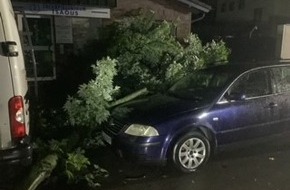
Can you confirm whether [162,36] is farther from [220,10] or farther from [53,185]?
[220,10]

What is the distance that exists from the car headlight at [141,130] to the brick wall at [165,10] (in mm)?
7134

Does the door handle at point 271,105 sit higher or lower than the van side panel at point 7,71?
lower

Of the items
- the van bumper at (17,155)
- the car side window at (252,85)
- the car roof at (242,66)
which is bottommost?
the van bumper at (17,155)

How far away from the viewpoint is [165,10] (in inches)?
504

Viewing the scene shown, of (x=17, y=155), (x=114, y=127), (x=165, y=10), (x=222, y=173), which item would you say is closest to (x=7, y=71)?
(x=17, y=155)

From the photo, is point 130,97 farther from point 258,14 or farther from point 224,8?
point 224,8

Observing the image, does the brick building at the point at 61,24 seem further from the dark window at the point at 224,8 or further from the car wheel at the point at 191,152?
the dark window at the point at 224,8

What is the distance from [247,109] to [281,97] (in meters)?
0.70

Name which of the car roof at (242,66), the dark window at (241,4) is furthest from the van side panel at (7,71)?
the dark window at (241,4)

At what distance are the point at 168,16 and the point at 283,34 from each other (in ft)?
11.6

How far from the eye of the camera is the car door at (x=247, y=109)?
580cm

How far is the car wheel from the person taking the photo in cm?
552

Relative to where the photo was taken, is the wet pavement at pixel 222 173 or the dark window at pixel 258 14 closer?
the wet pavement at pixel 222 173

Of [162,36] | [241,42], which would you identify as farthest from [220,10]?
[162,36]
